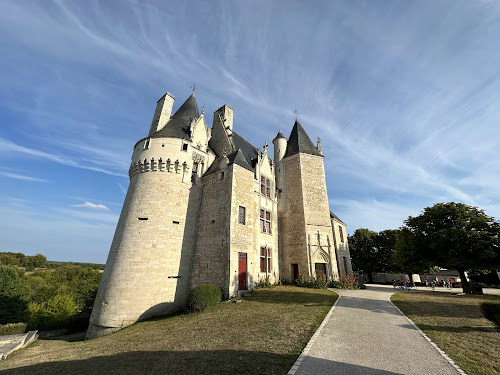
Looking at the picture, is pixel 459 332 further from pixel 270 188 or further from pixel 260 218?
pixel 270 188

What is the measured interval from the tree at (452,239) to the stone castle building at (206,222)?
6008 mm

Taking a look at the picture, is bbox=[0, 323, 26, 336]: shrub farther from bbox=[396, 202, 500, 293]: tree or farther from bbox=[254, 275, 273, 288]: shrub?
bbox=[396, 202, 500, 293]: tree

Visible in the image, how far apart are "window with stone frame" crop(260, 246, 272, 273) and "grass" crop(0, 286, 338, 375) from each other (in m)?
7.20

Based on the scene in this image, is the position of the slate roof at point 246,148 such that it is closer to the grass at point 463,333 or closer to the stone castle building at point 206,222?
the stone castle building at point 206,222

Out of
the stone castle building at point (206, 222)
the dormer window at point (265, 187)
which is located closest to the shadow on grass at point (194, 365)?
the stone castle building at point (206, 222)

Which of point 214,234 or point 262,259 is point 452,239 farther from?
point 214,234

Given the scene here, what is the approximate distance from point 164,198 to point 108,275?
19.4 feet

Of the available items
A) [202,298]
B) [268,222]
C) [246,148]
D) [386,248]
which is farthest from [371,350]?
[386,248]

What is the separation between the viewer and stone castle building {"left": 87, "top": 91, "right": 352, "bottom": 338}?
1388cm

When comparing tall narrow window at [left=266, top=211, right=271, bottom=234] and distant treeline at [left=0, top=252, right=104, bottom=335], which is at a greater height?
tall narrow window at [left=266, top=211, right=271, bottom=234]

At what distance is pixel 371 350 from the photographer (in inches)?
219

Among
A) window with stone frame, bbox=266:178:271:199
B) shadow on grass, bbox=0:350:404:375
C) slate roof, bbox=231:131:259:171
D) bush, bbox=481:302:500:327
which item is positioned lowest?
shadow on grass, bbox=0:350:404:375

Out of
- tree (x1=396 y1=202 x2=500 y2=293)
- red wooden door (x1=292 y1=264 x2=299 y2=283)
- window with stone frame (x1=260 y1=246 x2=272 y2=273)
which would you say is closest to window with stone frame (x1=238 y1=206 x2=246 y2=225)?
window with stone frame (x1=260 y1=246 x2=272 y2=273)

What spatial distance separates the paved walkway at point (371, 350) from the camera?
181 inches
